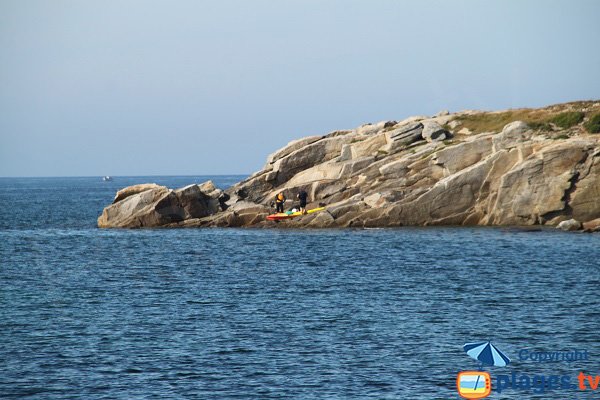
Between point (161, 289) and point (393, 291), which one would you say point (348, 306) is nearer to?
point (393, 291)

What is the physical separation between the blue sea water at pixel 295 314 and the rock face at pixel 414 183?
370 centimetres

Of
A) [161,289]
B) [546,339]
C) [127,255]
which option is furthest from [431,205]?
[546,339]

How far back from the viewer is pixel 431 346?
3462cm

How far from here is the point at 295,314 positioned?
41281 mm

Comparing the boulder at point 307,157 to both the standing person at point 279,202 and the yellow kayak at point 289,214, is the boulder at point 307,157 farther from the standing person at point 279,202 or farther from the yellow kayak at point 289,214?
the yellow kayak at point 289,214

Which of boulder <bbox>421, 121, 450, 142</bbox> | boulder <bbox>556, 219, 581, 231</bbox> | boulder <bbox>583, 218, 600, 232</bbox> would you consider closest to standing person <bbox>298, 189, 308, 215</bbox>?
boulder <bbox>421, 121, 450, 142</bbox>

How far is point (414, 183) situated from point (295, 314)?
3961 cm

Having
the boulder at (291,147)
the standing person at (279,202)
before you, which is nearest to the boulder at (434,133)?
the boulder at (291,147)

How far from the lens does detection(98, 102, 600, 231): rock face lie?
239 ft

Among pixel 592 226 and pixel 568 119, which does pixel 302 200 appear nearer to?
pixel 592 226

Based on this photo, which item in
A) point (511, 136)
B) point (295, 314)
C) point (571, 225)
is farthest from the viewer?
point (511, 136)

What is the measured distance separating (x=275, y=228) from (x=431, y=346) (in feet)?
155

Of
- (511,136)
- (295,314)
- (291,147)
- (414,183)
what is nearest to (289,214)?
(414,183)

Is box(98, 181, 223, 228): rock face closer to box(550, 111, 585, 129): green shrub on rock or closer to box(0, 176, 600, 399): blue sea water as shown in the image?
box(0, 176, 600, 399): blue sea water
